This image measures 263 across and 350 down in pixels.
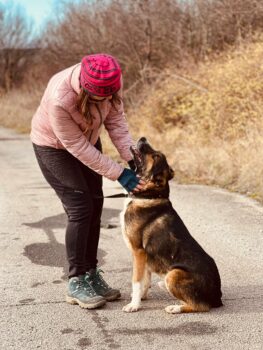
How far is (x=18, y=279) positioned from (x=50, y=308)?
2.73ft

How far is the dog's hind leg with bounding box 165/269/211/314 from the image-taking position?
4.30m

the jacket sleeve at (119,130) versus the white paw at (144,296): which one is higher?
the jacket sleeve at (119,130)

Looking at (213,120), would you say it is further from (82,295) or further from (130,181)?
(82,295)

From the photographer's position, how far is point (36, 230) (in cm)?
721

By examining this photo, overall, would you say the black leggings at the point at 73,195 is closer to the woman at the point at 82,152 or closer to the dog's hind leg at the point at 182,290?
the woman at the point at 82,152

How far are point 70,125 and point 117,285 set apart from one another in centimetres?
155

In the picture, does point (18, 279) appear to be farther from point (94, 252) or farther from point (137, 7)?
point (137, 7)

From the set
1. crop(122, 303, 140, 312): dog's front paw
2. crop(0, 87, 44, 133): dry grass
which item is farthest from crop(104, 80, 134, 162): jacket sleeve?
crop(0, 87, 44, 133): dry grass

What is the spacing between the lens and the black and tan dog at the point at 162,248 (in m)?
4.32

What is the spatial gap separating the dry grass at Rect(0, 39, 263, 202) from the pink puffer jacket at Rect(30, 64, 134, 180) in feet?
15.4

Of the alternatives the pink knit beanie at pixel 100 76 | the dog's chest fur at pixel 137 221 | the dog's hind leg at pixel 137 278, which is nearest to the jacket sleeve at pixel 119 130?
the dog's chest fur at pixel 137 221

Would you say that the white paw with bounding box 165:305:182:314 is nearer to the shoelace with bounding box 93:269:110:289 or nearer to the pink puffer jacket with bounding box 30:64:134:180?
the shoelace with bounding box 93:269:110:289

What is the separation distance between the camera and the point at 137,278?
14.7 ft

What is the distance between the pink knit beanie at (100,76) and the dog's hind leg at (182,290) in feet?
4.54
